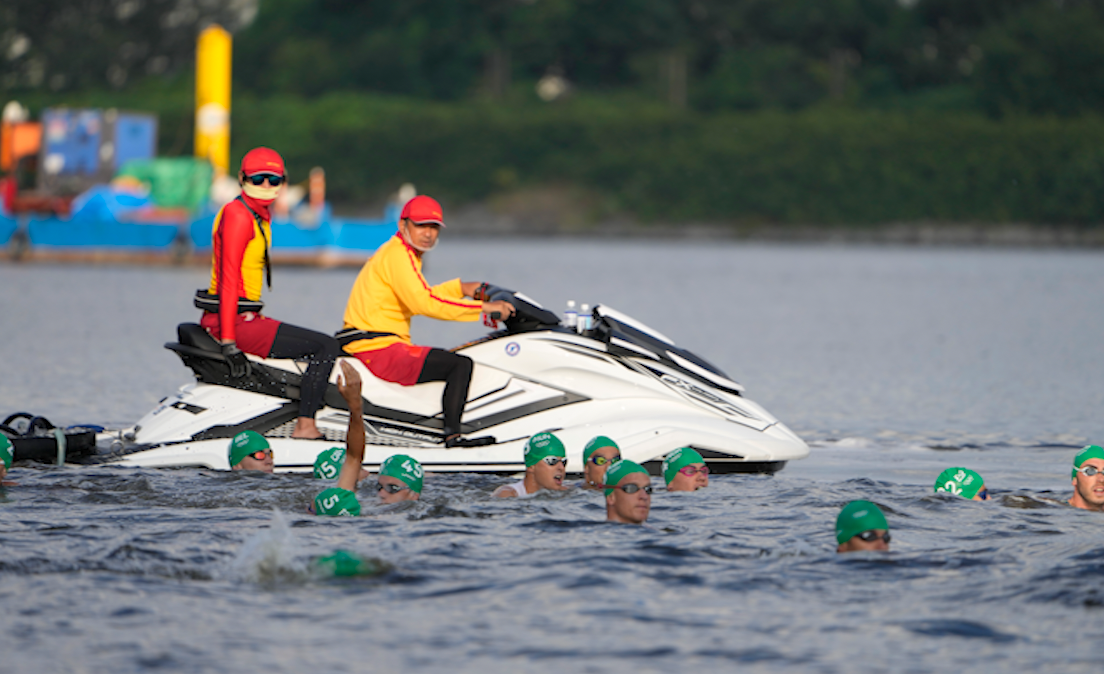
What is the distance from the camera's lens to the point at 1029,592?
22.9 ft

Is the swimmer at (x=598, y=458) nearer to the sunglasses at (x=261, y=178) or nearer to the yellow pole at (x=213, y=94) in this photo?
the sunglasses at (x=261, y=178)

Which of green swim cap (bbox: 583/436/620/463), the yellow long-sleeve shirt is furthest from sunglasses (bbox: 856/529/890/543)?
the yellow long-sleeve shirt

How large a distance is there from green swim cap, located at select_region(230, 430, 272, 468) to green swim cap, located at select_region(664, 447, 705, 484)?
8.00 ft

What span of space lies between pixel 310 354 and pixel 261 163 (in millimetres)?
1197

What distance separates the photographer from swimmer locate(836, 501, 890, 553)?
7.60 meters

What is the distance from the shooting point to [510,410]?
9.77 metres

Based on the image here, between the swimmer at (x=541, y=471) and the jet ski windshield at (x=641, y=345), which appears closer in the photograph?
the swimmer at (x=541, y=471)

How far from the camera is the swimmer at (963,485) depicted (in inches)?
369

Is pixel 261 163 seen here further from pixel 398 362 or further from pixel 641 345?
pixel 641 345

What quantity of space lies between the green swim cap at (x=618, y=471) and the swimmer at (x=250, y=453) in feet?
7.44

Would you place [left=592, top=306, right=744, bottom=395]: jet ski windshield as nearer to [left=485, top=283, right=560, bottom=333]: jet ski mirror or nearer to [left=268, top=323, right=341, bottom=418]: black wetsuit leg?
[left=485, top=283, right=560, bottom=333]: jet ski mirror

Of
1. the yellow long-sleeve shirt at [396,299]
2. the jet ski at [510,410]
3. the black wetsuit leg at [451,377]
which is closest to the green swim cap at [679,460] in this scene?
the jet ski at [510,410]

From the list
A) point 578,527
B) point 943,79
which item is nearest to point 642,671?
point 578,527

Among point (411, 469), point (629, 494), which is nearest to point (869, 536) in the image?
point (629, 494)
